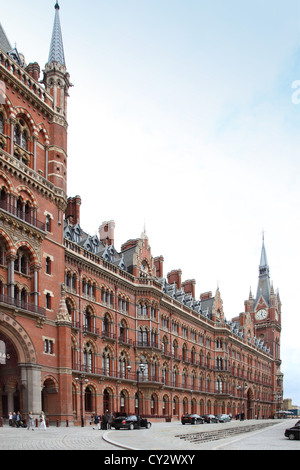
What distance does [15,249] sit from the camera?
41906 millimetres

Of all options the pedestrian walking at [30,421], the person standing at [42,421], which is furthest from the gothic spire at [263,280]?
the person standing at [42,421]

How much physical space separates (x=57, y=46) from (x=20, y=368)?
31.4 metres

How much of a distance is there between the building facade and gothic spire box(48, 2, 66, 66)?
13 cm

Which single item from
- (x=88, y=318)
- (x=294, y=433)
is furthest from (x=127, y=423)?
(x=88, y=318)

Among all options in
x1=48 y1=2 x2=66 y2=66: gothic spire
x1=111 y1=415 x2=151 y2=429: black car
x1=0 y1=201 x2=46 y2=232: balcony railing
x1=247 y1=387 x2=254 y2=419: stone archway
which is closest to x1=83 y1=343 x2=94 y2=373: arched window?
x1=111 y1=415 x2=151 y2=429: black car

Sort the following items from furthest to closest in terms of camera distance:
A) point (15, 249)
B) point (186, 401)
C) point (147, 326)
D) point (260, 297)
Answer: point (260, 297), point (186, 401), point (147, 326), point (15, 249)

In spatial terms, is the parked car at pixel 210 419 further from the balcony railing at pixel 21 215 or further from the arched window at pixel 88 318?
the balcony railing at pixel 21 215

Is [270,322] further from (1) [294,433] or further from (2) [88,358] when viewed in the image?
(1) [294,433]

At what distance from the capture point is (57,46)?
54438 millimetres

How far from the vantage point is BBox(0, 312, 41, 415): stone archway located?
40.4m

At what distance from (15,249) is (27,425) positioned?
12.7 meters

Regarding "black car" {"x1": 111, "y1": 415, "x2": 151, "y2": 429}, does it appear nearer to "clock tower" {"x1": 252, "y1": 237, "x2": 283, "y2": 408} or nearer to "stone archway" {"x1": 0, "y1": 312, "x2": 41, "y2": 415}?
"stone archway" {"x1": 0, "y1": 312, "x2": 41, "y2": 415}
